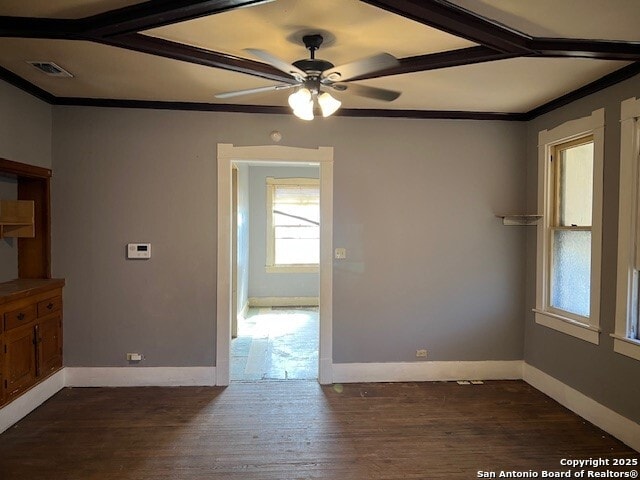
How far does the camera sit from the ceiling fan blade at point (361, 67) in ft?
6.61

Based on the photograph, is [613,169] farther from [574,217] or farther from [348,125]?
[348,125]

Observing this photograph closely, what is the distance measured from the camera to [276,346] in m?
5.01

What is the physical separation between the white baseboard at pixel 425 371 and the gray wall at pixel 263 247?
3650mm

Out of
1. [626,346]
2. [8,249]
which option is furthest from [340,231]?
[8,249]

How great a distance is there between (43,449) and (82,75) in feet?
8.52

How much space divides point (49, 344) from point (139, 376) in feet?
2.55

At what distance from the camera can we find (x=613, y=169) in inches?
116

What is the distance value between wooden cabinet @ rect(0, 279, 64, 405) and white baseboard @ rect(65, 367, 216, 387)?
206 mm

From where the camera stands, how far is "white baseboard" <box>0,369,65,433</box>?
2933mm

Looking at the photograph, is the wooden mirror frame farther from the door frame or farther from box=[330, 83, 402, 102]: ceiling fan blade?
box=[330, 83, 402, 102]: ceiling fan blade

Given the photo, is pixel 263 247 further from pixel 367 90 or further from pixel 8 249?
pixel 367 90

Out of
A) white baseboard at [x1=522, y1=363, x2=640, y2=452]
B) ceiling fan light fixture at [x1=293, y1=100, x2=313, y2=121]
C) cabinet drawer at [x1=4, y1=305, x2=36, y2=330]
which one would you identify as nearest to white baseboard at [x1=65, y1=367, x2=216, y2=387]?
cabinet drawer at [x1=4, y1=305, x2=36, y2=330]

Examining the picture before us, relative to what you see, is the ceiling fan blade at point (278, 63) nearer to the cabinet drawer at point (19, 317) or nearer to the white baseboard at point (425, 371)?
the cabinet drawer at point (19, 317)

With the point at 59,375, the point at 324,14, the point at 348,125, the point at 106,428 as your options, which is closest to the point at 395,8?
the point at 324,14
